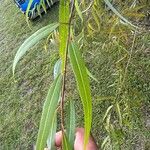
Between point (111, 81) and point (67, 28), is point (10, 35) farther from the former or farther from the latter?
point (67, 28)

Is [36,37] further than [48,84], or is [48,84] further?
[48,84]

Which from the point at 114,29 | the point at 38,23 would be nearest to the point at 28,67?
the point at 38,23

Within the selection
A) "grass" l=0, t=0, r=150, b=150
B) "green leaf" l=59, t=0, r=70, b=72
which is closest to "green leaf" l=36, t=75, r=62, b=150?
"green leaf" l=59, t=0, r=70, b=72

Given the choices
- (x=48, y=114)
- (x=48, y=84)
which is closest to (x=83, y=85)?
(x=48, y=114)

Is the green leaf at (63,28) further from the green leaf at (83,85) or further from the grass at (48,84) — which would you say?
the grass at (48,84)

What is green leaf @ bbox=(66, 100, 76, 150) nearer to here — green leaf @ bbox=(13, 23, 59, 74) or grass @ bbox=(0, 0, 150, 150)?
green leaf @ bbox=(13, 23, 59, 74)

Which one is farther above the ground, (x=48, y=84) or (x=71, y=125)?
(x=71, y=125)

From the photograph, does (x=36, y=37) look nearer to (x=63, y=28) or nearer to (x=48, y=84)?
(x=63, y=28)
